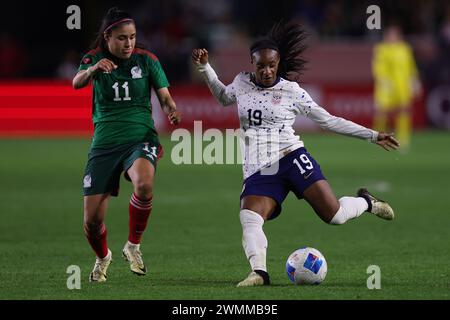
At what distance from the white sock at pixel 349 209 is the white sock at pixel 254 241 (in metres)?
0.72

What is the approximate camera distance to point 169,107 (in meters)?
8.78

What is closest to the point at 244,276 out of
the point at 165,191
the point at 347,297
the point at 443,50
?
the point at 347,297

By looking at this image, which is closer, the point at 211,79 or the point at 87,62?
the point at 87,62

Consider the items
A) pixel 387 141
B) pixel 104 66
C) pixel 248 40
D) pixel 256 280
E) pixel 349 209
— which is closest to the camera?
pixel 256 280

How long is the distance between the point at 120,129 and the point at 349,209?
2.01 metres

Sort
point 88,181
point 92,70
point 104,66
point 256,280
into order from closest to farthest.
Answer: point 256,280 → point 104,66 → point 92,70 → point 88,181

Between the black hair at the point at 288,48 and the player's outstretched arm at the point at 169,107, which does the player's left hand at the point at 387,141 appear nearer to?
the black hair at the point at 288,48

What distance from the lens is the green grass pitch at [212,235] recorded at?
27.2ft

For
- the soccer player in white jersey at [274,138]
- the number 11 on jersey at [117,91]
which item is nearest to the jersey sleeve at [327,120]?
the soccer player in white jersey at [274,138]

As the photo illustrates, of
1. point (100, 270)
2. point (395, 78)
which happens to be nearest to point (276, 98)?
point (100, 270)

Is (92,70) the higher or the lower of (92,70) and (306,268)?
the higher

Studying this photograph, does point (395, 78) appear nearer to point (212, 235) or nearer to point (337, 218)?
point (212, 235)

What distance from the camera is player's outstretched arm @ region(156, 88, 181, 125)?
28.1 feet

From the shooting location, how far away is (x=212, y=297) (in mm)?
7781
